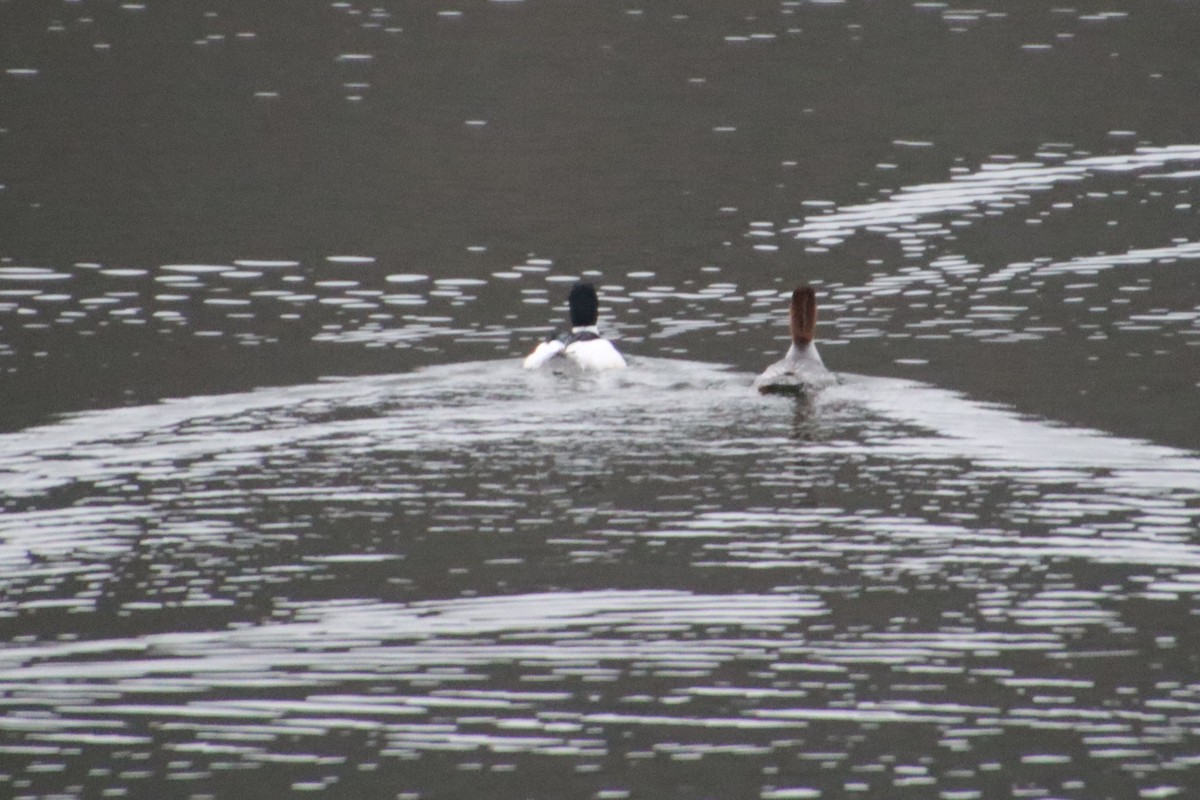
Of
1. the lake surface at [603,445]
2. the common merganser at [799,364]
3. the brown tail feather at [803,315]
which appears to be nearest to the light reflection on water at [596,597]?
the lake surface at [603,445]

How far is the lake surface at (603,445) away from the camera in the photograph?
984 centimetres

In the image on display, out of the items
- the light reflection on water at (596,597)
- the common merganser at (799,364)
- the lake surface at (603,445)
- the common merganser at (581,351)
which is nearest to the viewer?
the light reflection on water at (596,597)

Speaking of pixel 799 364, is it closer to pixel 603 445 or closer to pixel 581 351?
pixel 581 351

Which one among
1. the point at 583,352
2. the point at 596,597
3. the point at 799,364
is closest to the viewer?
the point at 596,597

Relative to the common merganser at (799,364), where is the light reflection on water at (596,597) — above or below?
below

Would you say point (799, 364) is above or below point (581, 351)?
below

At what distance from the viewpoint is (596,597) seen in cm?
1169

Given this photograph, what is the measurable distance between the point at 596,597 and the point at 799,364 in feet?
18.4

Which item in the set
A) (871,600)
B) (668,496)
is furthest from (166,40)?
(871,600)

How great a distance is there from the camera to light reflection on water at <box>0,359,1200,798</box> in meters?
9.59

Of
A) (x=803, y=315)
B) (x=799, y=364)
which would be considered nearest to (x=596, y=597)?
(x=799, y=364)

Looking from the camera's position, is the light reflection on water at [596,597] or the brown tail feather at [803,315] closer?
the light reflection on water at [596,597]

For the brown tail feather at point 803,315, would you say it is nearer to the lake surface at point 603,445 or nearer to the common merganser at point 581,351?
the lake surface at point 603,445

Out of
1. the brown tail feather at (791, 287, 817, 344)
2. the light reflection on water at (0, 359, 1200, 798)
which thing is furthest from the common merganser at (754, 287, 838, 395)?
the light reflection on water at (0, 359, 1200, 798)
